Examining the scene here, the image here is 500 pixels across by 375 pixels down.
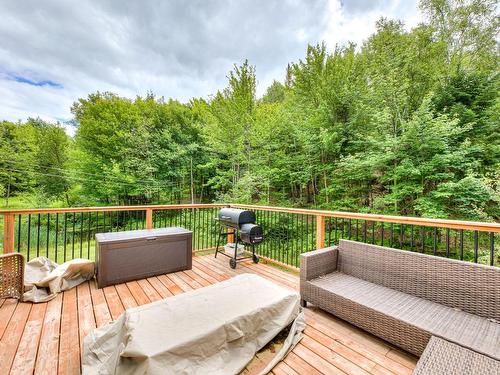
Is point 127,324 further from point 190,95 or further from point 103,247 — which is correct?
point 190,95

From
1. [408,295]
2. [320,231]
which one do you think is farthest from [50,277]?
[408,295]

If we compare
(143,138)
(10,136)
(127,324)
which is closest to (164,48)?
(143,138)

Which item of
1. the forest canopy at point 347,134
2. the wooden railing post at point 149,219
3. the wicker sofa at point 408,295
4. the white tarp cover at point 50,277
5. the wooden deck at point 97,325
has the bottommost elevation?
the wooden deck at point 97,325

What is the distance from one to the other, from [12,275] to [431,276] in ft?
13.3

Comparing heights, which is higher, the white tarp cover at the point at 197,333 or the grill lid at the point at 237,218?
the grill lid at the point at 237,218

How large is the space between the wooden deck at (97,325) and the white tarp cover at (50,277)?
99 millimetres

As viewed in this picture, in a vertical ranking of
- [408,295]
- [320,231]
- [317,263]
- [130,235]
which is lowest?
[408,295]

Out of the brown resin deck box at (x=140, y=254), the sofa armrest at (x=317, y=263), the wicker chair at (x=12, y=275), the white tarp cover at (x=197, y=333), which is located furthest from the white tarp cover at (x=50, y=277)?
the sofa armrest at (x=317, y=263)

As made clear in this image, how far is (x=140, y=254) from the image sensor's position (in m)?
2.94

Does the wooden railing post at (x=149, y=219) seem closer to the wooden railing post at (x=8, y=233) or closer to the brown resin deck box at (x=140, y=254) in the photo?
the brown resin deck box at (x=140, y=254)

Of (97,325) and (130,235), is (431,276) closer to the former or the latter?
(97,325)

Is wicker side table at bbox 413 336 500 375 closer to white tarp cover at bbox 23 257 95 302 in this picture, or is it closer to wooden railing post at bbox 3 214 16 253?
white tarp cover at bbox 23 257 95 302

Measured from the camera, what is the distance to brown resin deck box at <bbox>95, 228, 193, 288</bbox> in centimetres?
271

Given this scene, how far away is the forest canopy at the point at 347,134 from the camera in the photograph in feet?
19.7
